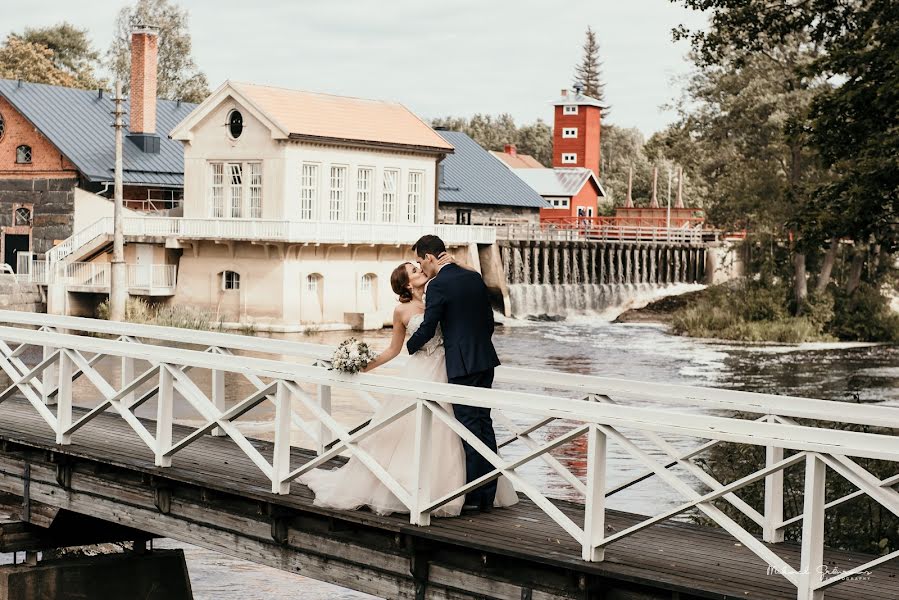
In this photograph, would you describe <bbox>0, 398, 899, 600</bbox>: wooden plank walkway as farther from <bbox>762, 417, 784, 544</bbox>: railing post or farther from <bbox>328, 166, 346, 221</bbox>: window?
<bbox>328, 166, 346, 221</bbox>: window

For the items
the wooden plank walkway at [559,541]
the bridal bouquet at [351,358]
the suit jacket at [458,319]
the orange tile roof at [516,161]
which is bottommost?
the wooden plank walkway at [559,541]

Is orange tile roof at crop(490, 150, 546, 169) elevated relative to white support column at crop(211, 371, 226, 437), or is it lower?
elevated

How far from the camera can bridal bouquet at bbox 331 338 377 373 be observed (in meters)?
9.19

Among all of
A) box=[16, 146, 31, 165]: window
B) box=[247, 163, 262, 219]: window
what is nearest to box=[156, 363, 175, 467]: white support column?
box=[247, 163, 262, 219]: window

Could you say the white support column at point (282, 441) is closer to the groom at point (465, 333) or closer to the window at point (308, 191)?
the groom at point (465, 333)

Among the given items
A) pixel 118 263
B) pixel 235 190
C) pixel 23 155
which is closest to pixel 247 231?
pixel 235 190

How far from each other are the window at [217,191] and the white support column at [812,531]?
40.8m

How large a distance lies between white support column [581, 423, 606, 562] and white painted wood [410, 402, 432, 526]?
1.17 metres

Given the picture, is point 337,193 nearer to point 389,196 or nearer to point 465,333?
point 389,196

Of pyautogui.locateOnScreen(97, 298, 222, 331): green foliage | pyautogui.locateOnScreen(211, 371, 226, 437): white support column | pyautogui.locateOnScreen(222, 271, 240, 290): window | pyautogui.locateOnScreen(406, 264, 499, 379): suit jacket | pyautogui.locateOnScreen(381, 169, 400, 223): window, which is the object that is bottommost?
pyautogui.locateOnScreen(97, 298, 222, 331): green foliage

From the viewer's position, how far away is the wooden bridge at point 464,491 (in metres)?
7.07

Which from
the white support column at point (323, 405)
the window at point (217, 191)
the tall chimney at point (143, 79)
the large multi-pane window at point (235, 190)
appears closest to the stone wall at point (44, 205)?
the tall chimney at point (143, 79)

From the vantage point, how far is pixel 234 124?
151 ft

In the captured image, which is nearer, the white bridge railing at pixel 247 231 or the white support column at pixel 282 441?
the white support column at pixel 282 441
